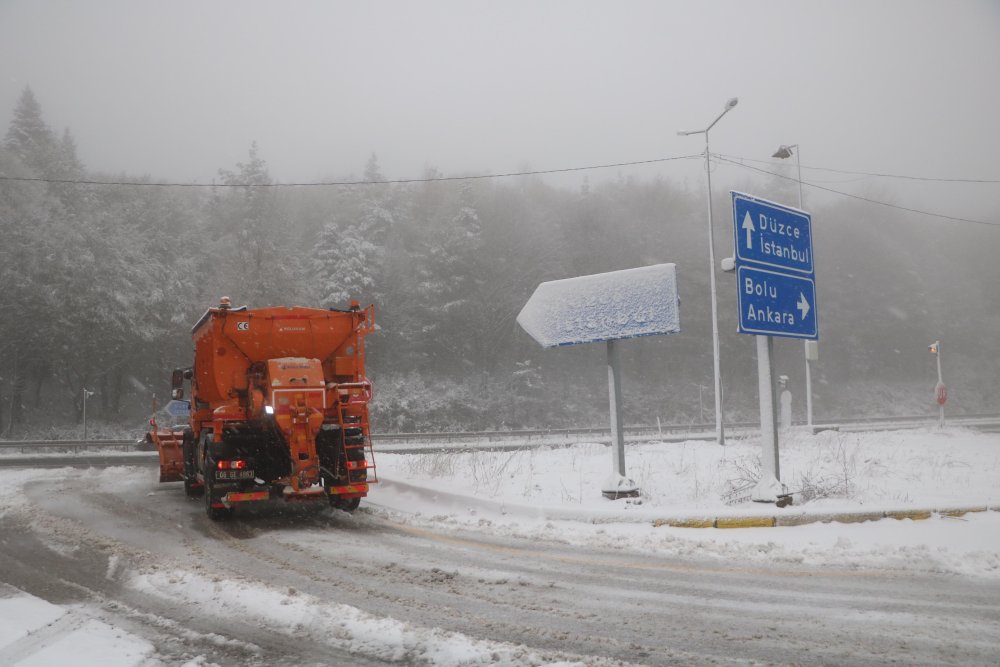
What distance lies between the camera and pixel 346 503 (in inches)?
400

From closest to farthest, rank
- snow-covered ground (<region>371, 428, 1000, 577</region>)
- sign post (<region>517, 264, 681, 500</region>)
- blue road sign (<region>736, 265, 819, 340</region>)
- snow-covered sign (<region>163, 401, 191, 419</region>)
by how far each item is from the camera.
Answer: snow-covered ground (<region>371, 428, 1000, 577</region>) → blue road sign (<region>736, 265, 819, 340</region>) → sign post (<region>517, 264, 681, 500</region>) → snow-covered sign (<region>163, 401, 191, 419</region>)

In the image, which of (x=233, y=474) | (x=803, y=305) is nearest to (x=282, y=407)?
(x=233, y=474)

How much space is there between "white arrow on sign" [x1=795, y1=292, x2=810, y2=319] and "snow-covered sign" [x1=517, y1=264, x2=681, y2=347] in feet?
6.61

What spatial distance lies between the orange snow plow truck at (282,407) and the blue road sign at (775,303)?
5.72 metres

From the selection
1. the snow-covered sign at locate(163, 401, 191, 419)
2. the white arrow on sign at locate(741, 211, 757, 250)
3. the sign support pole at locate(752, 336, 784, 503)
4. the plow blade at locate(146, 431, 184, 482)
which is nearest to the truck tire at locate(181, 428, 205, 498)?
the plow blade at locate(146, 431, 184, 482)

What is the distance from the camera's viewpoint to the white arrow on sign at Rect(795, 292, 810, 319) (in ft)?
32.8

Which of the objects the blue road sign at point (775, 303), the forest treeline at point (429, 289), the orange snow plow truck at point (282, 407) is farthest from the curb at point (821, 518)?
the forest treeline at point (429, 289)

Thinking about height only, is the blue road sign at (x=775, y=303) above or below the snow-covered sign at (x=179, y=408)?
above

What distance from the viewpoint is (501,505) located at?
9125 mm

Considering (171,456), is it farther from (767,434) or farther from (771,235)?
(771,235)

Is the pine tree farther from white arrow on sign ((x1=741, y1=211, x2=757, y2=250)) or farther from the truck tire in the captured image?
white arrow on sign ((x1=741, y1=211, x2=757, y2=250))

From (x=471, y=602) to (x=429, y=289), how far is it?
3626 centimetres

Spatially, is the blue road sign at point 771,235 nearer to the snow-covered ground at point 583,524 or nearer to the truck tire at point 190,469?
the snow-covered ground at point 583,524

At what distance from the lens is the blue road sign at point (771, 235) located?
934 centimetres
